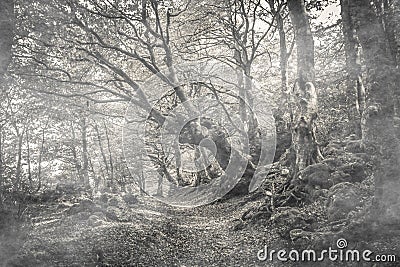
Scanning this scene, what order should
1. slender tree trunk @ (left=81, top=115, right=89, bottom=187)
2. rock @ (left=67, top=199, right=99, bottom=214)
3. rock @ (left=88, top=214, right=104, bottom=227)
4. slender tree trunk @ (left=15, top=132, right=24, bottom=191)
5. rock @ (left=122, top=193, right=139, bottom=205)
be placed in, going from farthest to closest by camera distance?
slender tree trunk @ (left=81, top=115, right=89, bottom=187) → rock @ (left=122, top=193, right=139, bottom=205) → rock @ (left=67, top=199, right=99, bottom=214) → rock @ (left=88, top=214, right=104, bottom=227) → slender tree trunk @ (left=15, top=132, right=24, bottom=191)

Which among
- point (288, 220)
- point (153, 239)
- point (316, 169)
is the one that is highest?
point (316, 169)

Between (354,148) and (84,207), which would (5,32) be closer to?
(84,207)

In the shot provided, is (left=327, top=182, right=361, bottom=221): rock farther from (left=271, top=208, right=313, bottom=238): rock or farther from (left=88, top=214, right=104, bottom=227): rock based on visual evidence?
(left=88, top=214, right=104, bottom=227): rock

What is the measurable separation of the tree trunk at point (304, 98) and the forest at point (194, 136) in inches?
0.8

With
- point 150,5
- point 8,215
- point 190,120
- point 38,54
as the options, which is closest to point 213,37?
point 150,5

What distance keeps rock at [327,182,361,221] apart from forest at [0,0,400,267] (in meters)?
0.01

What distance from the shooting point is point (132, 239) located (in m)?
4.54

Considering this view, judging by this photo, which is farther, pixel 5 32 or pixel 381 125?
pixel 5 32

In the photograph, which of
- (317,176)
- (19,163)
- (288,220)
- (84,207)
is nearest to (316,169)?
(317,176)

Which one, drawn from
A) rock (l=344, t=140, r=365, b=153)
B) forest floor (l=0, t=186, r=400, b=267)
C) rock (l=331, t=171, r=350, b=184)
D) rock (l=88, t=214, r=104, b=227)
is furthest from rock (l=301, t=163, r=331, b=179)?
rock (l=88, t=214, r=104, b=227)

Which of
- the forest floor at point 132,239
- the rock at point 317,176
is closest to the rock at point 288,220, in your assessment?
the forest floor at point 132,239

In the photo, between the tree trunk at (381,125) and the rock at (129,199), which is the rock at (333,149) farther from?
the rock at (129,199)

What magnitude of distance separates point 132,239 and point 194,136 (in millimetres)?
3342

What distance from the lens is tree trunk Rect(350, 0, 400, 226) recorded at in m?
2.98
